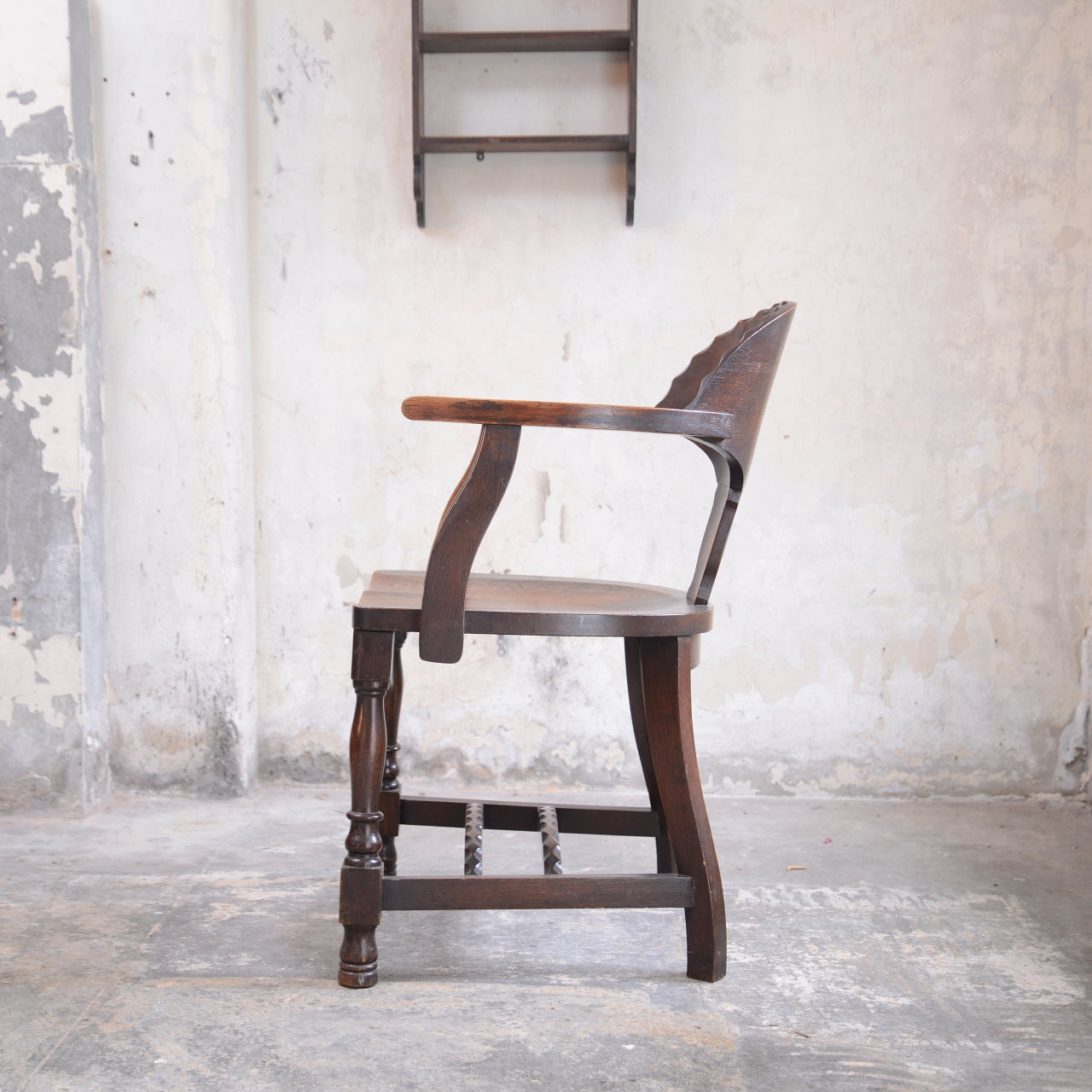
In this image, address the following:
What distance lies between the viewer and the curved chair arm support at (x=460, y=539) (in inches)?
53.8

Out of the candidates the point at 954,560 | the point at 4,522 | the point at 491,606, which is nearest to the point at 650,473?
the point at 954,560

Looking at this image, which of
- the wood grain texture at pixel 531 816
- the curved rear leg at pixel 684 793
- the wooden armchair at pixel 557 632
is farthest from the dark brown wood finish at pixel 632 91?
the wood grain texture at pixel 531 816

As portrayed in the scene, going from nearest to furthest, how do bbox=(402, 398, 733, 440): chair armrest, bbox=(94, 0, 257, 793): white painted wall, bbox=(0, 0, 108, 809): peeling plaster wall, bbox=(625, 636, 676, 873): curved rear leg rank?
bbox=(402, 398, 733, 440): chair armrest < bbox=(625, 636, 676, 873): curved rear leg < bbox=(0, 0, 108, 809): peeling plaster wall < bbox=(94, 0, 257, 793): white painted wall

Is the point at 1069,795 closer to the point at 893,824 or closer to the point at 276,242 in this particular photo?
the point at 893,824

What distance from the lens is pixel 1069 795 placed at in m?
2.50

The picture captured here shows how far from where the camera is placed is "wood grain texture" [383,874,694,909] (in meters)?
1.43

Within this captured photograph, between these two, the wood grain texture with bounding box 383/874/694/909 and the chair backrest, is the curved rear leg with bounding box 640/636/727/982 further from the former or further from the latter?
the chair backrest

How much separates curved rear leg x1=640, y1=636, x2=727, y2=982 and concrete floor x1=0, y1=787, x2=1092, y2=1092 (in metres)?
0.07

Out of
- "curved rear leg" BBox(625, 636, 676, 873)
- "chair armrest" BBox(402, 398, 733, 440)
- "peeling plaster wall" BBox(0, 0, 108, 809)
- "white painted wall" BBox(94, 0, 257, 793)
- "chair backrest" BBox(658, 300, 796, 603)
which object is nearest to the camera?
"chair armrest" BBox(402, 398, 733, 440)

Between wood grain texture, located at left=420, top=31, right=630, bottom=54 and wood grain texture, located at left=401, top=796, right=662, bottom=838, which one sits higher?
wood grain texture, located at left=420, top=31, right=630, bottom=54

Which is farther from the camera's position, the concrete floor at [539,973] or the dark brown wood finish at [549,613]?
the dark brown wood finish at [549,613]

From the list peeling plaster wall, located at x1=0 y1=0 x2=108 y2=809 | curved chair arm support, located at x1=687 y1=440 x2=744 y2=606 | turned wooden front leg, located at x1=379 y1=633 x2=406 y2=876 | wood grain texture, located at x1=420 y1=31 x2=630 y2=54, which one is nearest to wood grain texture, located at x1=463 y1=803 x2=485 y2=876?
turned wooden front leg, located at x1=379 y1=633 x2=406 y2=876

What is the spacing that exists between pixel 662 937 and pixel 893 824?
2.93 feet

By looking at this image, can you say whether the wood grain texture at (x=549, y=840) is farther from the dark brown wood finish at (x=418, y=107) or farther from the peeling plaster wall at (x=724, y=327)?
the dark brown wood finish at (x=418, y=107)
